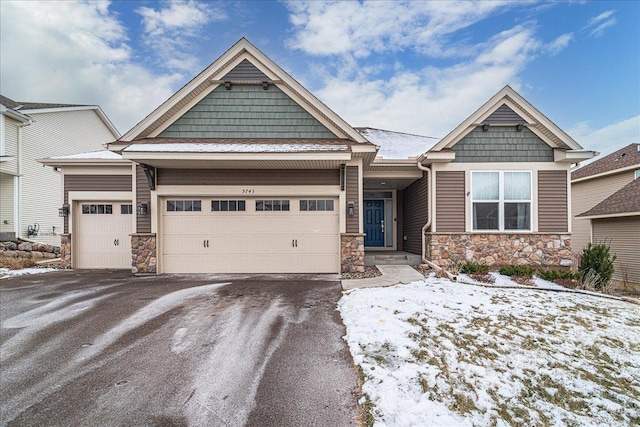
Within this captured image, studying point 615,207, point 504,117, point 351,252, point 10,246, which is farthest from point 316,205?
point 10,246

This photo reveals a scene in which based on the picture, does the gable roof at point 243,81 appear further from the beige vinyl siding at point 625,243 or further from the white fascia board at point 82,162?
the beige vinyl siding at point 625,243

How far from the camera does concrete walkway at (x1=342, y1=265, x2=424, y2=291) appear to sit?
7203 mm

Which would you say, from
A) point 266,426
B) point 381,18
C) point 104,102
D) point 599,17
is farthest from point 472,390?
point 104,102

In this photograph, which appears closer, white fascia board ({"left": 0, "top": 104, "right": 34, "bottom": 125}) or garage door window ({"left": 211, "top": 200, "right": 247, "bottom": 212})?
garage door window ({"left": 211, "top": 200, "right": 247, "bottom": 212})

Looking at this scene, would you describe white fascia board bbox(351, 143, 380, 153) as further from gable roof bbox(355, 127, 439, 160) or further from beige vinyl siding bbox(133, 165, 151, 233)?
beige vinyl siding bbox(133, 165, 151, 233)

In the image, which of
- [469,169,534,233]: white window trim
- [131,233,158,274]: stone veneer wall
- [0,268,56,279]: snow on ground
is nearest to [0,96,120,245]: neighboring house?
[0,268,56,279]: snow on ground

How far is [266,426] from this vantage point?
254 cm

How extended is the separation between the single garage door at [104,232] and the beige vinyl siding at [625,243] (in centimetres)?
1690

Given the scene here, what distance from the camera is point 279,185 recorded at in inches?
344

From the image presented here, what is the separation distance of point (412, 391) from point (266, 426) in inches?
54.2

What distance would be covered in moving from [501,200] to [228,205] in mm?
8312

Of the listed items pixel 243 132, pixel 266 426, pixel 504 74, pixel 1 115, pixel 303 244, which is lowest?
pixel 266 426

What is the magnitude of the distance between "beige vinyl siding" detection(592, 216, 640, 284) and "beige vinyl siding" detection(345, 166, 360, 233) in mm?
9847

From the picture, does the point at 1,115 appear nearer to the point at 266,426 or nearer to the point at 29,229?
the point at 29,229
